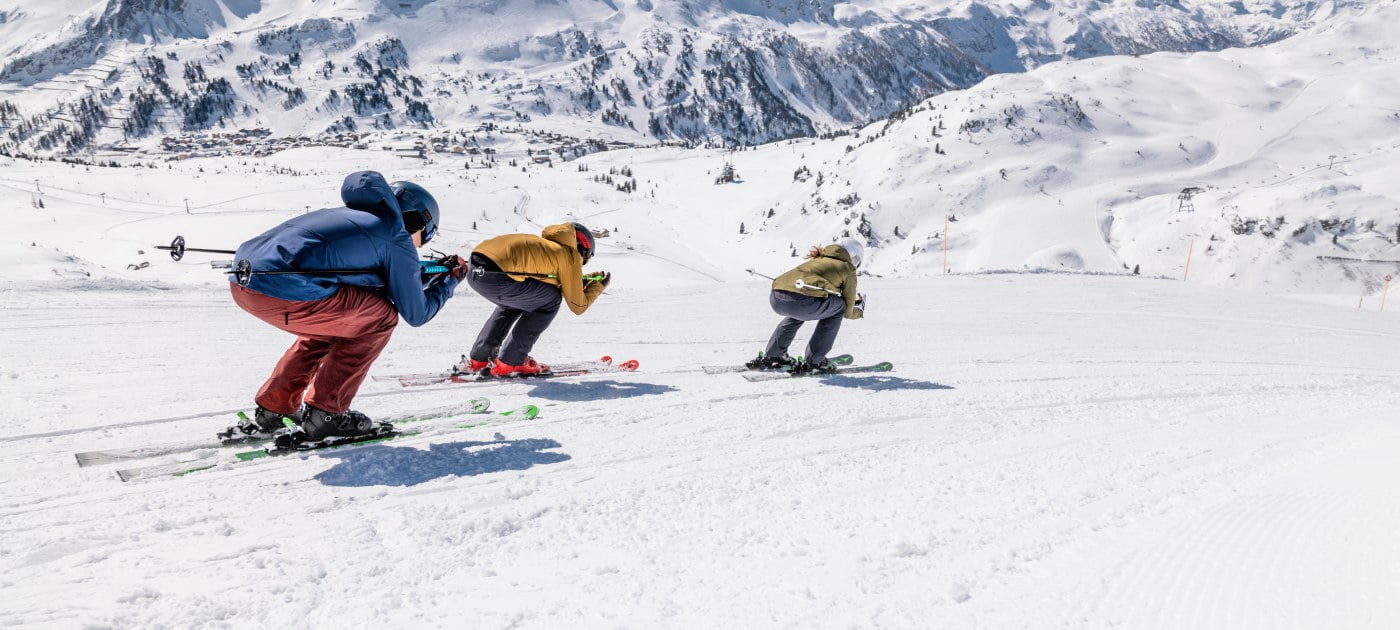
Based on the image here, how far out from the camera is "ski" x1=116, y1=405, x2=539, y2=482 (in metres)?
3.99

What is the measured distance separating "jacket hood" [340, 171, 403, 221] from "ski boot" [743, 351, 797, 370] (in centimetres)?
443

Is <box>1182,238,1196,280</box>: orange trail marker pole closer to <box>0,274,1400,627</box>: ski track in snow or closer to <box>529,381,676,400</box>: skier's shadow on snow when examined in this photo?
<box>0,274,1400,627</box>: ski track in snow

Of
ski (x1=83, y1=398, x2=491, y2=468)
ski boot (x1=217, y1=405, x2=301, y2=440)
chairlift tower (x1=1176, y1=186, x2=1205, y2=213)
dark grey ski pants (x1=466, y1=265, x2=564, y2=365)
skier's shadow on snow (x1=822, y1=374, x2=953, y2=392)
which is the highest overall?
chairlift tower (x1=1176, y1=186, x2=1205, y2=213)

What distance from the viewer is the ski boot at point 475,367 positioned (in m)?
7.13

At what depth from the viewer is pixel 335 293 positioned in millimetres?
4336

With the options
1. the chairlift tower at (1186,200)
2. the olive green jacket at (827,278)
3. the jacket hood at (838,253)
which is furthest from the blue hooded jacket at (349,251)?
the chairlift tower at (1186,200)

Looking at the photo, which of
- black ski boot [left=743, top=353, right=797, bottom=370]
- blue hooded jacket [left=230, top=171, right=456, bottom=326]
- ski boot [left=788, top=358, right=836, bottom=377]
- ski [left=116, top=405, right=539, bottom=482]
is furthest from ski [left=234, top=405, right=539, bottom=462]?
ski boot [left=788, top=358, right=836, bottom=377]

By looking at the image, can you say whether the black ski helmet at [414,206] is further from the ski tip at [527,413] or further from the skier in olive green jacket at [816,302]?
the skier in olive green jacket at [816,302]

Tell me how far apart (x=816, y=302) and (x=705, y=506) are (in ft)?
13.8

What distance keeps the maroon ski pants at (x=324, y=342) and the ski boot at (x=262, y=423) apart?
53mm

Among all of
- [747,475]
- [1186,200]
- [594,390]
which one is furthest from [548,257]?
[1186,200]

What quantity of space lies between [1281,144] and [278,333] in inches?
2259

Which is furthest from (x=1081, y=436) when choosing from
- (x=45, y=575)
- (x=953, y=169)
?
(x=953, y=169)

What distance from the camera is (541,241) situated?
273 inches
